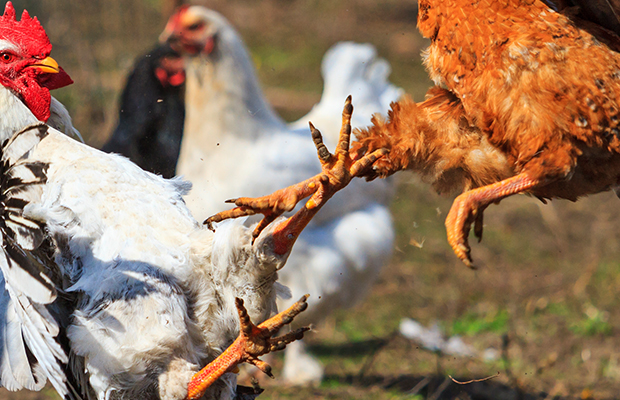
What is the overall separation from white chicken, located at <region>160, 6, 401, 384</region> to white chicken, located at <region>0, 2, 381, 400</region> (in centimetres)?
157

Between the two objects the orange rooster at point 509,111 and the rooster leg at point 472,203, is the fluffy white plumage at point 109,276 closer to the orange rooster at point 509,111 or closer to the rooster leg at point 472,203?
the rooster leg at point 472,203

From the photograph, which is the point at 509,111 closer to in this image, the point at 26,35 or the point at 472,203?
the point at 472,203

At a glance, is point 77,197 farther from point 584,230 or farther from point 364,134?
point 584,230

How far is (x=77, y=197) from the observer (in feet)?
7.19

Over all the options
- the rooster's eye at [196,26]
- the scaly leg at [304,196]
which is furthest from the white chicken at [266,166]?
the scaly leg at [304,196]

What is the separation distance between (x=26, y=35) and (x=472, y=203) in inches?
71.3

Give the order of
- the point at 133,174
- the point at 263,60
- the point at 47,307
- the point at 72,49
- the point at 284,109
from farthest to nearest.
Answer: the point at 263,60 < the point at 284,109 < the point at 72,49 < the point at 133,174 < the point at 47,307

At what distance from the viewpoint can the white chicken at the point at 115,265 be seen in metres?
2.07

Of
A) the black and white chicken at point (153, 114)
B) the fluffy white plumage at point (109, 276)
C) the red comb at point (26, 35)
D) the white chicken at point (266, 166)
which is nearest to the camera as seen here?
the fluffy white plumage at point (109, 276)

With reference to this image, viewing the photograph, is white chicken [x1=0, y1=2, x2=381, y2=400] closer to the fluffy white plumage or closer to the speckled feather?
the fluffy white plumage

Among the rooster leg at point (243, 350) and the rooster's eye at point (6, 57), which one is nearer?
the rooster leg at point (243, 350)

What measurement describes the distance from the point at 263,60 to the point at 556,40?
8.37m

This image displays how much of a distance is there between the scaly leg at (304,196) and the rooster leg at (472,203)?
0.40 m

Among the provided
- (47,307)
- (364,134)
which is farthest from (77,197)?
(364,134)
